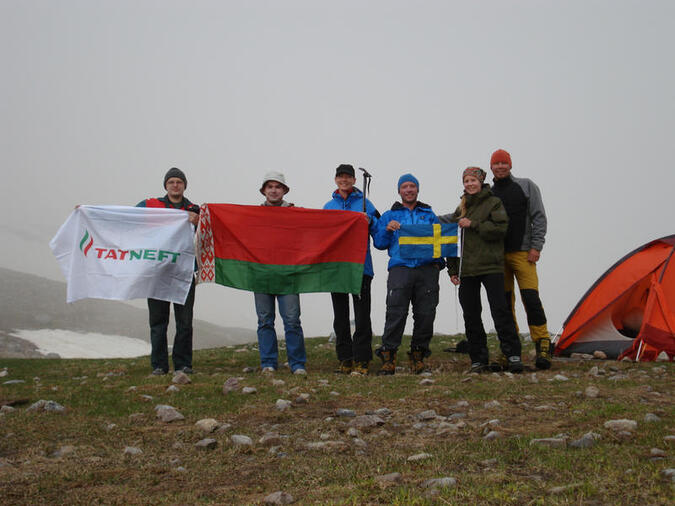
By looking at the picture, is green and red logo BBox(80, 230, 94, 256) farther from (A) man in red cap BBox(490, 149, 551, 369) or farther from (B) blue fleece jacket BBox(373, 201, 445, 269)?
(A) man in red cap BBox(490, 149, 551, 369)

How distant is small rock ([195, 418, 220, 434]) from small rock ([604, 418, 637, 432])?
3.72 meters

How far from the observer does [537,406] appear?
261 inches

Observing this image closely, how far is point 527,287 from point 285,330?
4309mm

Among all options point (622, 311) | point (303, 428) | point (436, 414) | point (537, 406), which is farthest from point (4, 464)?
point (622, 311)

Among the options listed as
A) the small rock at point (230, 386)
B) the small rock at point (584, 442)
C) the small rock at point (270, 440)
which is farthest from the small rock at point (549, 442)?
the small rock at point (230, 386)

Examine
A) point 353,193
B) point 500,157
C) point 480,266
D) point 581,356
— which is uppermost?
point 500,157

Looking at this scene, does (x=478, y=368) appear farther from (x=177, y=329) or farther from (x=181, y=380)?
(x=177, y=329)

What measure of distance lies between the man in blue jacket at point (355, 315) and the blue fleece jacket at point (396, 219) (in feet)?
0.74

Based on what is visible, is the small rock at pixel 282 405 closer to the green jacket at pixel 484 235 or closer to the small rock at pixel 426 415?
the small rock at pixel 426 415

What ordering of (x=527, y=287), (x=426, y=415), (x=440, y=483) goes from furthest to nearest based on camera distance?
(x=527, y=287) < (x=426, y=415) < (x=440, y=483)

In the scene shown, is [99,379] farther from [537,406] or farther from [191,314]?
[537,406]

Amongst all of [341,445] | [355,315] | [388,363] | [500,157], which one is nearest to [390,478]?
[341,445]

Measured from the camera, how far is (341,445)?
504 cm

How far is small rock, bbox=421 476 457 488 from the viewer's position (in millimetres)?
3871
